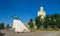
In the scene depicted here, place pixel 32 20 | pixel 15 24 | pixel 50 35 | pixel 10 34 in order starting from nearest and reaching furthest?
pixel 50 35, pixel 10 34, pixel 15 24, pixel 32 20

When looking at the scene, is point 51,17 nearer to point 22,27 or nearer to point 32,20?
point 32,20

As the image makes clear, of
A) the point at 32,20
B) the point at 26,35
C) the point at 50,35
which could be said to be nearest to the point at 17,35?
the point at 26,35

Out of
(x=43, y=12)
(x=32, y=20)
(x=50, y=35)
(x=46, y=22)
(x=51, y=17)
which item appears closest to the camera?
(x=50, y=35)

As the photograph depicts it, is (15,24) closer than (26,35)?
No

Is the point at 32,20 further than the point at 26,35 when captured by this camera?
Yes

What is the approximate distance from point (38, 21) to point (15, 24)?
55.2 metres

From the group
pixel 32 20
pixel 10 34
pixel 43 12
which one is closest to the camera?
pixel 10 34

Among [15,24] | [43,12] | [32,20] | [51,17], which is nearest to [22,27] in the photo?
[15,24]

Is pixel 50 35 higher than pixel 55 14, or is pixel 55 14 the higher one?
pixel 55 14

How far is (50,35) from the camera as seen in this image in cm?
2228

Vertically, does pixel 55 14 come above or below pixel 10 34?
above

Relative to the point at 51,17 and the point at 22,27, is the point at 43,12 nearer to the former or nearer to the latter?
the point at 51,17

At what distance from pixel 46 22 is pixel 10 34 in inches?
2724

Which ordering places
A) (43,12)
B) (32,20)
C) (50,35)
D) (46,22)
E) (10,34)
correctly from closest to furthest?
(50,35)
(10,34)
(46,22)
(32,20)
(43,12)
